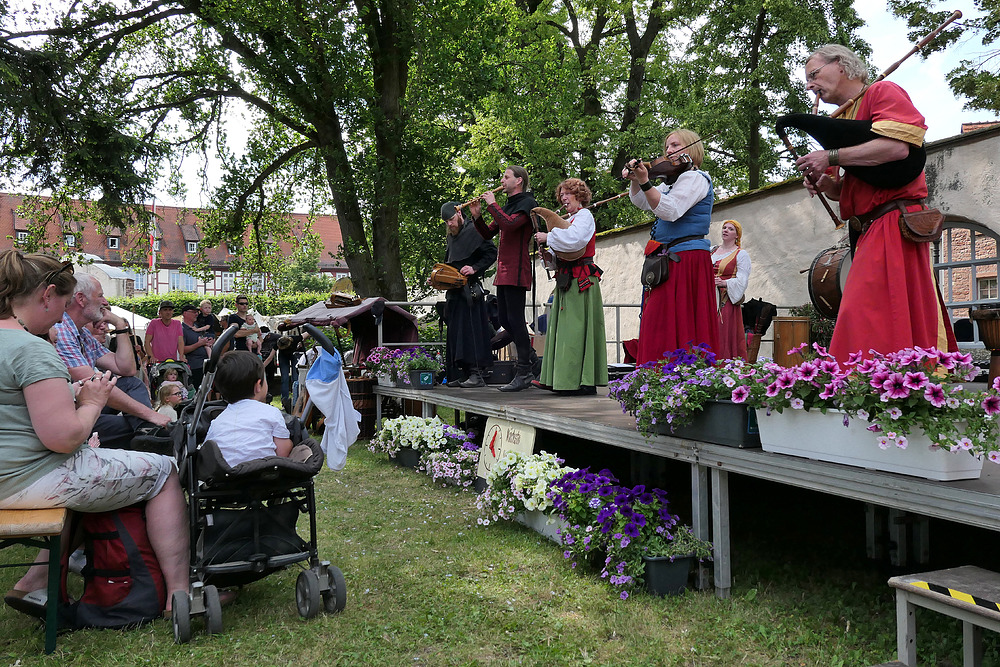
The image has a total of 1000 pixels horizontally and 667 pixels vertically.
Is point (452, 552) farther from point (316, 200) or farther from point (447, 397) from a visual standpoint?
point (316, 200)

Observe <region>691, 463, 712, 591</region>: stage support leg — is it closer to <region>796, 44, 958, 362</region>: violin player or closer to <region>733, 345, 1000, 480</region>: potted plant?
<region>733, 345, 1000, 480</region>: potted plant

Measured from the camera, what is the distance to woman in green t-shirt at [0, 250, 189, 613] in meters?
2.83

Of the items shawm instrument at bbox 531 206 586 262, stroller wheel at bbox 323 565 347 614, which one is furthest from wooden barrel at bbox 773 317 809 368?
stroller wheel at bbox 323 565 347 614

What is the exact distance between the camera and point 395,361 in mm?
8227

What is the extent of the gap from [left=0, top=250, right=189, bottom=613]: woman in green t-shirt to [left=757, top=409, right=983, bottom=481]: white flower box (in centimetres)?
265

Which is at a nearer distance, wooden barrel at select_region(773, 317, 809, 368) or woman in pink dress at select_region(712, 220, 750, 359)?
woman in pink dress at select_region(712, 220, 750, 359)

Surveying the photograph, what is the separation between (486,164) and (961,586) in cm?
1824

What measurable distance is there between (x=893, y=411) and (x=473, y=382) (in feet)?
17.0

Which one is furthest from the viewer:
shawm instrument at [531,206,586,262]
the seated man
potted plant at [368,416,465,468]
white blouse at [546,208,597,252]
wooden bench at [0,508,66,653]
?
potted plant at [368,416,465,468]

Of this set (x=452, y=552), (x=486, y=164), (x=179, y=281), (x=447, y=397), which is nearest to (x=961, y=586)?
(x=452, y=552)

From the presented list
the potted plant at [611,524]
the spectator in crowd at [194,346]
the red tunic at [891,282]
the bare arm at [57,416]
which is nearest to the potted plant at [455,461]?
the potted plant at [611,524]

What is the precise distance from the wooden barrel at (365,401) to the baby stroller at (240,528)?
566 centimetres

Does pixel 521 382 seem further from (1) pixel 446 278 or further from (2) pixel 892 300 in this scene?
(2) pixel 892 300

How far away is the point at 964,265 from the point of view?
8.00 metres
